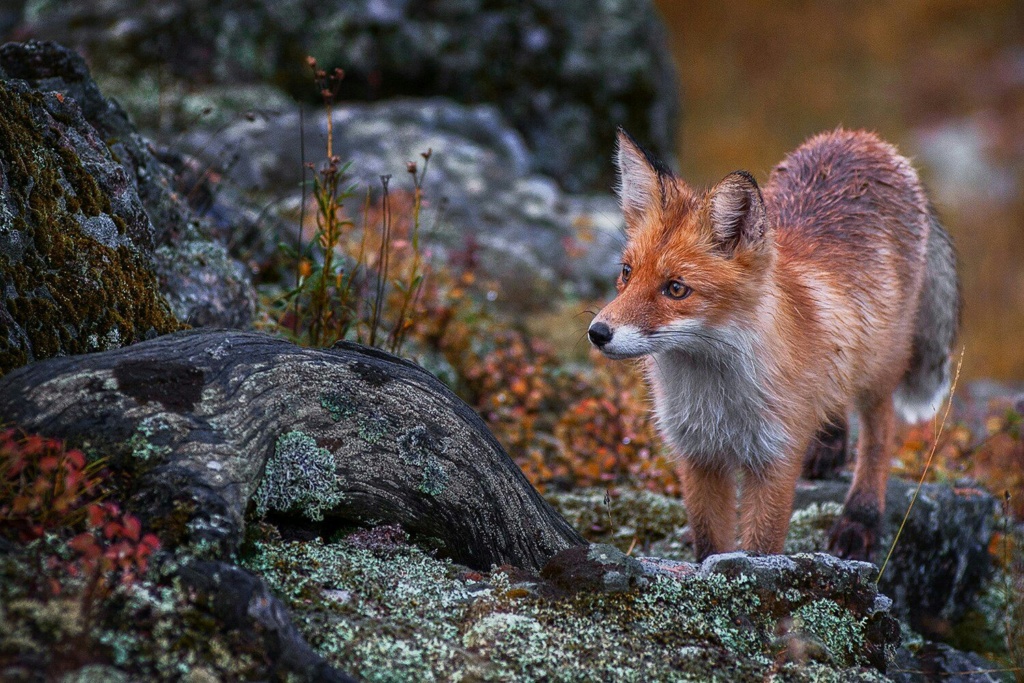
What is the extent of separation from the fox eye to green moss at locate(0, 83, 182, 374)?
2397 mm

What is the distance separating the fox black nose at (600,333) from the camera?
166 inches

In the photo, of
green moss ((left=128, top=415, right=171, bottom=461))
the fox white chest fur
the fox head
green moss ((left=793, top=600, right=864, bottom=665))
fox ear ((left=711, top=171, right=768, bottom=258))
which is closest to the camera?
green moss ((left=128, top=415, right=171, bottom=461))

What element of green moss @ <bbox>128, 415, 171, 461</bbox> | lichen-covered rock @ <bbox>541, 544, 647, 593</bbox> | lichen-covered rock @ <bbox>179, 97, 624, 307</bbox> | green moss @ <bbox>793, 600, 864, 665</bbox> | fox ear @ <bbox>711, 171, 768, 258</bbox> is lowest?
green moss @ <bbox>793, 600, 864, 665</bbox>

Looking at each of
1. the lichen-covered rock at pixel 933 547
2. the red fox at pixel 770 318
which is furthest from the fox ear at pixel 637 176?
the lichen-covered rock at pixel 933 547

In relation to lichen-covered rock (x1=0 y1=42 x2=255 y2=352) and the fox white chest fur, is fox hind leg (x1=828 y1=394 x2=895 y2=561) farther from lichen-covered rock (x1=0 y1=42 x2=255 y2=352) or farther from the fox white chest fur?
lichen-covered rock (x1=0 y1=42 x2=255 y2=352)

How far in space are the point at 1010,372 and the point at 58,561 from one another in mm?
12326

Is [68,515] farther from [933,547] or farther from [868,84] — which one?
[868,84]

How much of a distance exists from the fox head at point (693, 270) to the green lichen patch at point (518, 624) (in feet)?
3.85

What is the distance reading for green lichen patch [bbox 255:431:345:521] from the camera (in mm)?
3551

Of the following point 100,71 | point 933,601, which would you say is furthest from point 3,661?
point 100,71

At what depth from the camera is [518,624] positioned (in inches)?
132

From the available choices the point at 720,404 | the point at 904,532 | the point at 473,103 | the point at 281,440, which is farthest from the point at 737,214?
the point at 473,103

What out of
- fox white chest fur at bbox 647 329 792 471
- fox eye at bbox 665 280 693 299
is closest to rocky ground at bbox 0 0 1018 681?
fox white chest fur at bbox 647 329 792 471

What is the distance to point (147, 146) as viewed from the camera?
18.8ft
